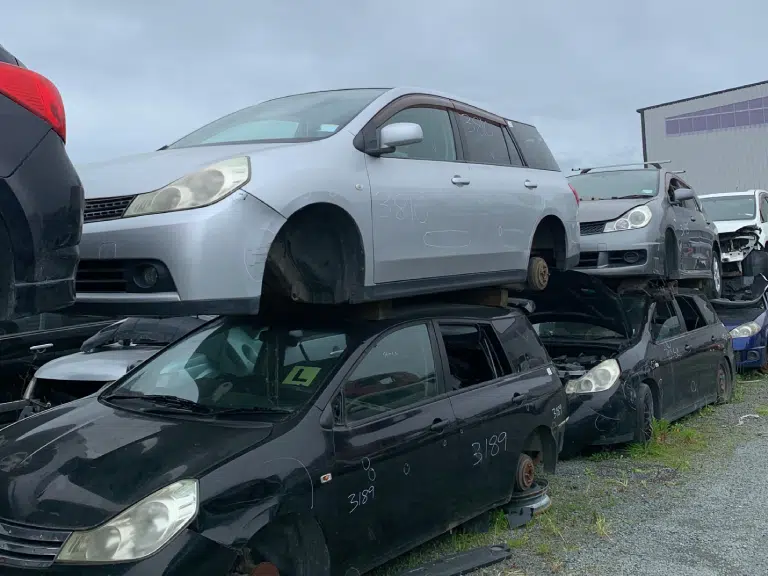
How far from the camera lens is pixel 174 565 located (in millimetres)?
3090

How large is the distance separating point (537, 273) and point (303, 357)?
2.49m

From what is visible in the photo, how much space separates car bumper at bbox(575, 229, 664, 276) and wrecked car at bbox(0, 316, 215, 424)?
13.5 ft

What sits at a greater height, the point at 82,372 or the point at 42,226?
the point at 42,226

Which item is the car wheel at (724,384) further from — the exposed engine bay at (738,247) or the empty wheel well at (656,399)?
the exposed engine bay at (738,247)

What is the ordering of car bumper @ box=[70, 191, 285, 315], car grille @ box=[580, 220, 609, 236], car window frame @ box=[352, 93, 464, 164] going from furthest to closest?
car grille @ box=[580, 220, 609, 236] < car window frame @ box=[352, 93, 464, 164] < car bumper @ box=[70, 191, 285, 315]

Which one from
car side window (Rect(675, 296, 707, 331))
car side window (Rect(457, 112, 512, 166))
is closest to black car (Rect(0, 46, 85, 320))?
car side window (Rect(457, 112, 512, 166))

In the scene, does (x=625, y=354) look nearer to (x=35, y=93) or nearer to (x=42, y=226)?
(x=42, y=226)

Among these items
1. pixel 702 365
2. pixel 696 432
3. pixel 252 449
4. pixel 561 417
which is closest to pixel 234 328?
pixel 252 449

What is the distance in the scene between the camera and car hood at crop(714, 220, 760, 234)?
13398 millimetres

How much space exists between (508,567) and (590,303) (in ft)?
13.6

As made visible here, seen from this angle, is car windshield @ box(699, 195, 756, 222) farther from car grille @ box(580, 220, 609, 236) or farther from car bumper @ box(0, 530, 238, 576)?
car bumper @ box(0, 530, 238, 576)

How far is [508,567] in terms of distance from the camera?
4609mm

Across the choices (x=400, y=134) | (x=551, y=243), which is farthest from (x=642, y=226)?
(x=400, y=134)

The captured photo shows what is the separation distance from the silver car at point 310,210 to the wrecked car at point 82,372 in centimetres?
199
